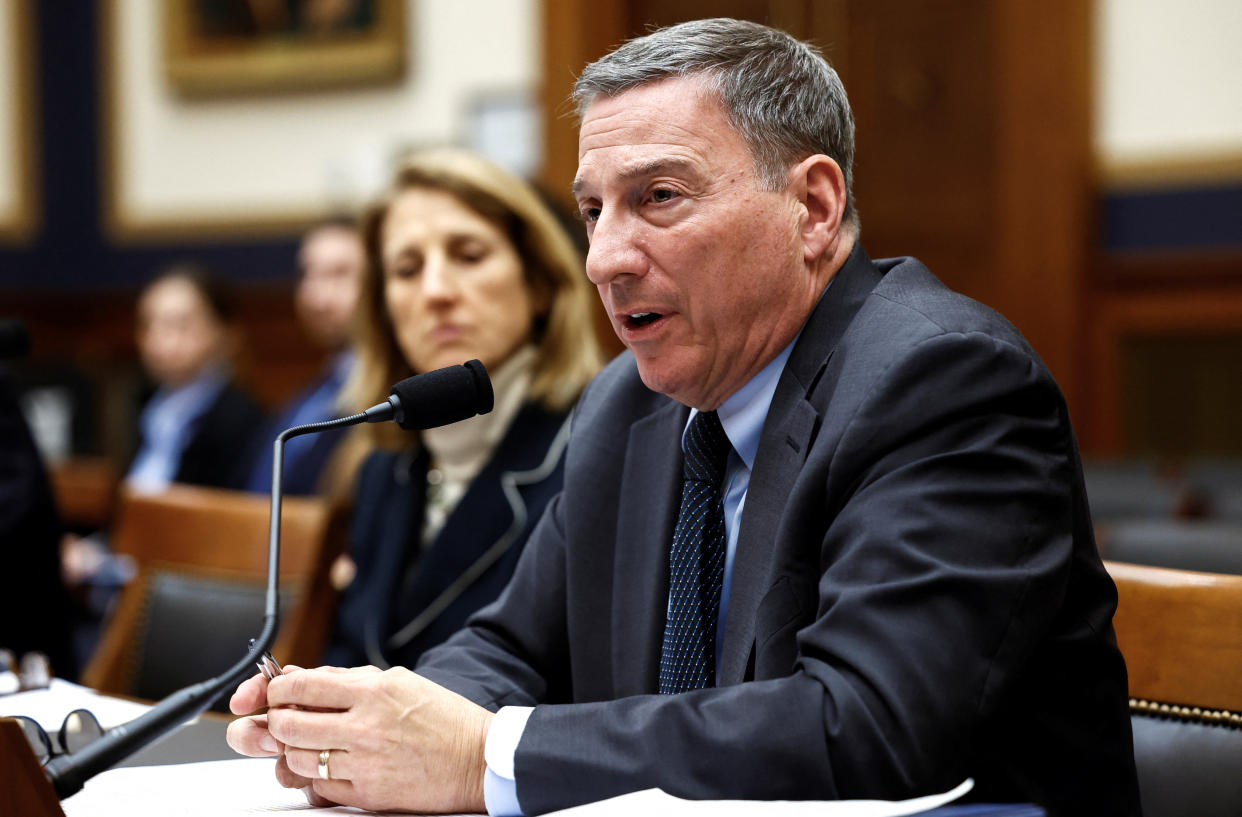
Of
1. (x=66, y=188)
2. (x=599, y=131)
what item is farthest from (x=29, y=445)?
(x=66, y=188)

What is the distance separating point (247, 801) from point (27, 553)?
1775mm

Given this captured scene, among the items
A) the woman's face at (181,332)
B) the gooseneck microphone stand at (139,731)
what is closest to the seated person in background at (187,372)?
the woman's face at (181,332)

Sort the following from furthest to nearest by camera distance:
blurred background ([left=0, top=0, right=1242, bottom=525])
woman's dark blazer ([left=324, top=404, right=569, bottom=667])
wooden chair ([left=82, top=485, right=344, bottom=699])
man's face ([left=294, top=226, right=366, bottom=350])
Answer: man's face ([left=294, top=226, right=366, bottom=350]) < blurred background ([left=0, top=0, right=1242, bottom=525]) < wooden chair ([left=82, top=485, right=344, bottom=699]) < woman's dark blazer ([left=324, top=404, right=569, bottom=667])

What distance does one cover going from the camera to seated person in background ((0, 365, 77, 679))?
269 cm

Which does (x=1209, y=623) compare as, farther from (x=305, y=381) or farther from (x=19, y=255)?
(x=19, y=255)

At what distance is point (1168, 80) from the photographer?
479 centimetres

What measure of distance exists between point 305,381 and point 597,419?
5.01 meters

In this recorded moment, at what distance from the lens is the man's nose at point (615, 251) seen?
1.39m

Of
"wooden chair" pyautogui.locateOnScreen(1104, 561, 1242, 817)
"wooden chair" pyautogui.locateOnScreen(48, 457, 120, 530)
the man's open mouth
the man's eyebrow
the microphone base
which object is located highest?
the man's eyebrow

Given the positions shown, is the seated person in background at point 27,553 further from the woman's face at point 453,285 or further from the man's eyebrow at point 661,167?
the man's eyebrow at point 661,167

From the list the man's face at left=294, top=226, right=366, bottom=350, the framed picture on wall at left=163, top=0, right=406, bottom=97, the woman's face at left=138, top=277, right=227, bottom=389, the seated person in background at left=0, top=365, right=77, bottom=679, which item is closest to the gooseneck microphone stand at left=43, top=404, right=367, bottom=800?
the seated person in background at left=0, top=365, right=77, bottom=679

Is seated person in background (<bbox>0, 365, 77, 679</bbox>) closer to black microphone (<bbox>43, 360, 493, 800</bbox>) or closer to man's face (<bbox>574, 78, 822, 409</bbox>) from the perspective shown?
black microphone (<bbox>43, 360, 493, 800</bbox>)

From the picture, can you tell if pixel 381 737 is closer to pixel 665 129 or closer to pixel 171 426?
pixel 665 129

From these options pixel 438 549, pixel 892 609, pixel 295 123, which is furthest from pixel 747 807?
pixel 295 123
